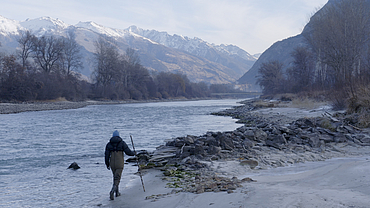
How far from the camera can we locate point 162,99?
112m

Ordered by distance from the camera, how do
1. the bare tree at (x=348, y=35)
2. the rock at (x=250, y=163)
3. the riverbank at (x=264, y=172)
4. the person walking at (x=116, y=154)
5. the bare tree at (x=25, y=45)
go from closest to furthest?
1. the riverbank at (x=264, y=172)
2. the person walking at (x=116, y=154)
3. the rock at (x=250, y=163)
4. the bare tree at (x=348, y=35)
5. the bare tree at (x=25, y=45)

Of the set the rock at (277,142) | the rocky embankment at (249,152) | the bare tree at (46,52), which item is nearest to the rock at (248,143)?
the rocky embankment at (249,152)

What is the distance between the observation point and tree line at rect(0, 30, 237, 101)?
49.4 metres

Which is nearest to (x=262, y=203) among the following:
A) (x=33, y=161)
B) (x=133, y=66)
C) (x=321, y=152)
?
(x=321, y=152)

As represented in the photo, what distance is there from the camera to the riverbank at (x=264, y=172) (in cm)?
552

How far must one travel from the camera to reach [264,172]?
8.44 metres

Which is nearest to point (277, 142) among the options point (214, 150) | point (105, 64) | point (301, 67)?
point (214, 150)

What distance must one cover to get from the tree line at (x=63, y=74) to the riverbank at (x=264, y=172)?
4554cm

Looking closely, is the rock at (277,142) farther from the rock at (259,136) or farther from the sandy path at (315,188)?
the sandy path at (315,188)

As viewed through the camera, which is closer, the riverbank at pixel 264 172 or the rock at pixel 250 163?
the riverbank at pixel 264 172

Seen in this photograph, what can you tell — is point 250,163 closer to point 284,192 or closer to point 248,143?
point 248,143

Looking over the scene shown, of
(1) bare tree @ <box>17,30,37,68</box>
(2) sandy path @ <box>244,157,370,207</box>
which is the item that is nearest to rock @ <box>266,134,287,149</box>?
(2) sandy path @ <box>244,157,370,207</box>

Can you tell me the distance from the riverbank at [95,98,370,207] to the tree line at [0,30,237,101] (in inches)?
1793

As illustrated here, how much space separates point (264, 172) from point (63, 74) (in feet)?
216
